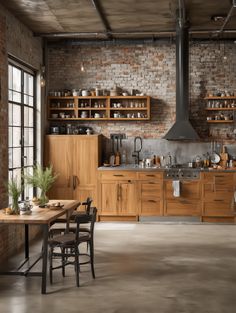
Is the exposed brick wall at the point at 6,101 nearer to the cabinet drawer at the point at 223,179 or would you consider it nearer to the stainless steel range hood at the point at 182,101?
the stainless steel range hood at the point at 182,101

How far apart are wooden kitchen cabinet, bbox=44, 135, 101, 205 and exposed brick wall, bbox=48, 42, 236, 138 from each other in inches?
35.1

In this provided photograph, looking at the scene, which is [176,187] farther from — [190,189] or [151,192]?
[151,192]

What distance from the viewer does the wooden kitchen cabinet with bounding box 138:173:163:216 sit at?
991 centimetres

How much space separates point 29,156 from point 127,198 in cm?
218

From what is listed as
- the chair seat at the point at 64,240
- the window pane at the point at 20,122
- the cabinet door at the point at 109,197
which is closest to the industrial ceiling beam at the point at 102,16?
the window pane at the point at 20,122

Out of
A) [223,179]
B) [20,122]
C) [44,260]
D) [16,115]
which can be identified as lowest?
[44,260]

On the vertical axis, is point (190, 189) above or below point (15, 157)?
below

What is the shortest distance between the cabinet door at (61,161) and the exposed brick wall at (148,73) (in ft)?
3.54

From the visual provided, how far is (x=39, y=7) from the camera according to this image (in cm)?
786

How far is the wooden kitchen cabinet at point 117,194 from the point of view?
9.98 meters

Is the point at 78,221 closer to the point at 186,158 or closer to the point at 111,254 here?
the point at 111,254

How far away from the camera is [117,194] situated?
394 inches

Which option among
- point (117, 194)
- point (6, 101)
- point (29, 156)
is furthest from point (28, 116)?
point (117, 194)

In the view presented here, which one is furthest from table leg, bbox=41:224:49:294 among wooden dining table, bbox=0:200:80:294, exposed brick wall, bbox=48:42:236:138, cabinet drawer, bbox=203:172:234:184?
exposed brick wall, bbox=48:42:236:138
